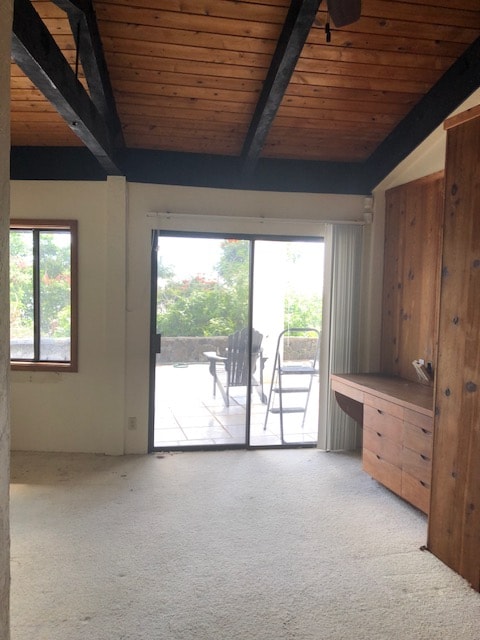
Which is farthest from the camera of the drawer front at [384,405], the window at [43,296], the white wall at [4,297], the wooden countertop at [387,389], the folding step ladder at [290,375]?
the folding step ladder at [290,375]

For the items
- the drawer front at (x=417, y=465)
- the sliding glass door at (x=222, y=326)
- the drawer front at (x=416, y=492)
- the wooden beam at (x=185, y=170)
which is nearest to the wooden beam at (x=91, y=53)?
the wooden beam at (x=185, y=170)

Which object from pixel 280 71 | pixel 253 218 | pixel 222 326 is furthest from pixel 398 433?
pixel 280 71

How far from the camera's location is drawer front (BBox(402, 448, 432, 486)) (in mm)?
2854

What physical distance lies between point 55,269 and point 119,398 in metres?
1.29

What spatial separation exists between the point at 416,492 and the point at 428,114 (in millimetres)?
2710

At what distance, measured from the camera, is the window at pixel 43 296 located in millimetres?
4090

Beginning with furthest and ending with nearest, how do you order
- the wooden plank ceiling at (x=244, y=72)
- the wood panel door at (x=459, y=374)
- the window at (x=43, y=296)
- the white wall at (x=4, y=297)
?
the window at (x=43, y=296) → the wooden plank ceiling at (x=244, y=72) → the wood panel door at (x=459, y=374) → the white wall at (x=4, y=297)

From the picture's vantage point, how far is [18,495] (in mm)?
3217

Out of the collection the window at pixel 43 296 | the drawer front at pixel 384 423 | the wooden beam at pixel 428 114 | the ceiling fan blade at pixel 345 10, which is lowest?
the drawer front at pixel 384 423

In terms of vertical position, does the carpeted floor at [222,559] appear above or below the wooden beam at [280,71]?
below

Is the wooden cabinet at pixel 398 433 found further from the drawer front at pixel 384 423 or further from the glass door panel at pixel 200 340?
the glass door panel at pixel 200 340

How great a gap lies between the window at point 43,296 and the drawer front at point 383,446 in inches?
100

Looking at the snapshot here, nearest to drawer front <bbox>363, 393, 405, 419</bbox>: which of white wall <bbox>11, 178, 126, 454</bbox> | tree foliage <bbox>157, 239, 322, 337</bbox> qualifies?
tree foliage <bbox>157, 239, 322, 337</bbox>

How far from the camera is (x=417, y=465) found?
9.71 feet
